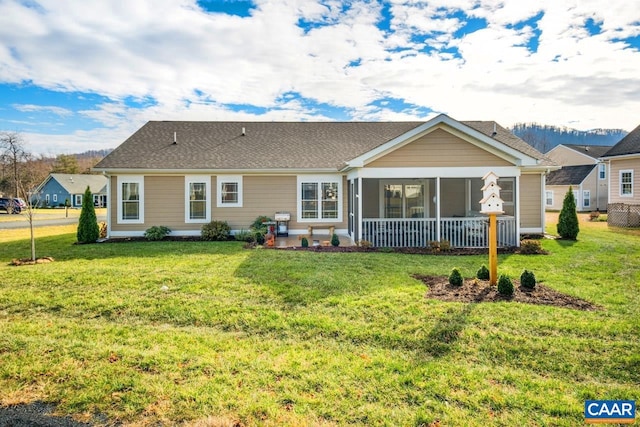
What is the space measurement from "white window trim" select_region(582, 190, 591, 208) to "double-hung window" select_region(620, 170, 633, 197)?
1358 centimetres

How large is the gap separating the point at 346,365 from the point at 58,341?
3.84 meters

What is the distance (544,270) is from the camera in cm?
904

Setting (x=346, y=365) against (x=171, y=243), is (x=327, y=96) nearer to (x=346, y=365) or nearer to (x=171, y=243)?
(x=171, y=243)

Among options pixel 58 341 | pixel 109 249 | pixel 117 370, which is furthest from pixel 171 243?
pixel 117 370

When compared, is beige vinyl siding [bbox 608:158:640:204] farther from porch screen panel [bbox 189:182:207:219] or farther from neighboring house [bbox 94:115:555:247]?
porch screen panel [bbox 189:182:207:219]

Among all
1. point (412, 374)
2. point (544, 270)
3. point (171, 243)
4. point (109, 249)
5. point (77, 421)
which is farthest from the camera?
point (171, 243)

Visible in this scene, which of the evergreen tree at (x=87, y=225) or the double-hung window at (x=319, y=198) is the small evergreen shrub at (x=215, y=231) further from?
the evergreen tree at (x=87, y=225)

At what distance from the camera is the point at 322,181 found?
15.9 metres

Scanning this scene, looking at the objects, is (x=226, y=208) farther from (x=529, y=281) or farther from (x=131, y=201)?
(x=529, y=281)

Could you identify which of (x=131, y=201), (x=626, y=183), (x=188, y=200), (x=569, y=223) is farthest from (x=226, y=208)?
(x=626, y=183)

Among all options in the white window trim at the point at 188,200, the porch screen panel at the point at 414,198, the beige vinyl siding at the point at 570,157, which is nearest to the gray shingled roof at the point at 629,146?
the porch screen panel at the point at 414,198

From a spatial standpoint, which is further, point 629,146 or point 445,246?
point 629,146

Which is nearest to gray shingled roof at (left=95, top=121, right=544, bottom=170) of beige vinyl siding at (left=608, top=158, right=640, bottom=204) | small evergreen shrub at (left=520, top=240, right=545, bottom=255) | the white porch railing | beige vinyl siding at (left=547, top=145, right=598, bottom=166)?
the white porch railing

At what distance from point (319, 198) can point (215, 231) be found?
4506mm
